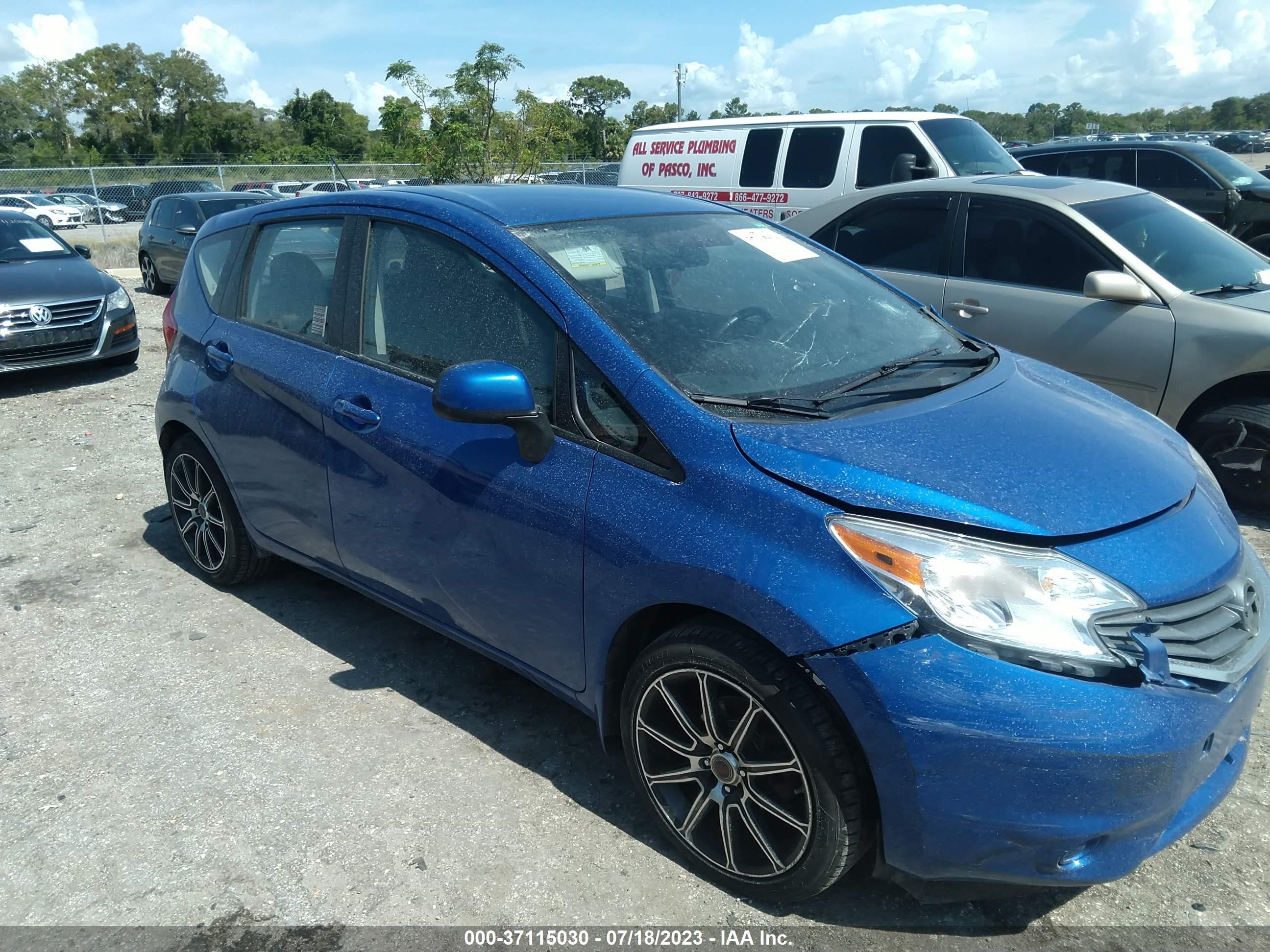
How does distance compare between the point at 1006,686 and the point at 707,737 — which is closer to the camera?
the point at 1006,686

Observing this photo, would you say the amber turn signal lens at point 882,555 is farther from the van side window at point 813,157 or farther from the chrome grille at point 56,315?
the chrome grille at point 56,315

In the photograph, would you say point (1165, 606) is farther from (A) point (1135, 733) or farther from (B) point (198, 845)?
(B) point (198, 845)

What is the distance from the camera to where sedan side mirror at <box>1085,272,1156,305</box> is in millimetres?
5086

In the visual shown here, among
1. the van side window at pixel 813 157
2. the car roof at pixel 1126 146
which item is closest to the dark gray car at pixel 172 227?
the van side window at pixel 813 157

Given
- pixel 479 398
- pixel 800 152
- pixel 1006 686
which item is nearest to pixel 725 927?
pixel 1006 686

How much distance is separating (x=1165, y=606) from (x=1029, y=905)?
890 mm

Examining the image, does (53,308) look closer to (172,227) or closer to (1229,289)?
(172,227)

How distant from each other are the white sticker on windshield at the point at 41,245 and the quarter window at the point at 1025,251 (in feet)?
28.1

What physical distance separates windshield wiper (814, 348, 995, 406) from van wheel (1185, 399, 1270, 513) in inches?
93.0

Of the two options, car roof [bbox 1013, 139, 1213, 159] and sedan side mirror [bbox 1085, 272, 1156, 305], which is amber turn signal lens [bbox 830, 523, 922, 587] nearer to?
sedan side mirror [bbox 1085, 272, 1156, 305]

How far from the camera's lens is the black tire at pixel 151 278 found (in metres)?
14.6

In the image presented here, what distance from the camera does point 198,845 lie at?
279 cm

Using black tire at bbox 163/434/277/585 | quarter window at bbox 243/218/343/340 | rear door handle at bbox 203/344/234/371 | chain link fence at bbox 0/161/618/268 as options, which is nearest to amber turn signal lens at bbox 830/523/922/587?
quarter window at bbox 243/218/343/340

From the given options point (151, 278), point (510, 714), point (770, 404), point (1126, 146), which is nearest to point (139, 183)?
point (151, 278)
